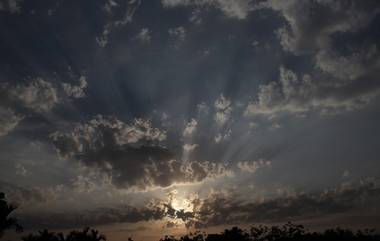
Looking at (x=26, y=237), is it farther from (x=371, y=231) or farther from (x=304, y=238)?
(x=371, y=231)

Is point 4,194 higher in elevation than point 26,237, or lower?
higher

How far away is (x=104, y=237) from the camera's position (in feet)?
179

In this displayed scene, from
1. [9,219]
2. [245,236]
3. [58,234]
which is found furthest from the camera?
[245,236]

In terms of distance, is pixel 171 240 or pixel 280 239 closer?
pixel 280 239

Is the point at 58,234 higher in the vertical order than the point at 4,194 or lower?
lower

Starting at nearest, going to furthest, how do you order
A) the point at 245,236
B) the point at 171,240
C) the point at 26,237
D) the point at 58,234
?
the point at 26,237
the point at 58,234
the point at 245,236
the point at 171,240

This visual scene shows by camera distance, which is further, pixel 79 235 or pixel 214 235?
pixel 214 235

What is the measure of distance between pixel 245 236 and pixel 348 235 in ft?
102

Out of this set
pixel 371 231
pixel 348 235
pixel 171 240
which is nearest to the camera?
pixel 348 235

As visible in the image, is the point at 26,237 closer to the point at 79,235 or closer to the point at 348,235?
the point at 79,235

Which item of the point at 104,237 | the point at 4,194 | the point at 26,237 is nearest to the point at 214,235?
the point at 104,237

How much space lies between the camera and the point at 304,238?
100312 millimetres

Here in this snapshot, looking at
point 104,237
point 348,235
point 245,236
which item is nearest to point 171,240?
point 245,236

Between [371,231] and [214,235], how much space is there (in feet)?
195
